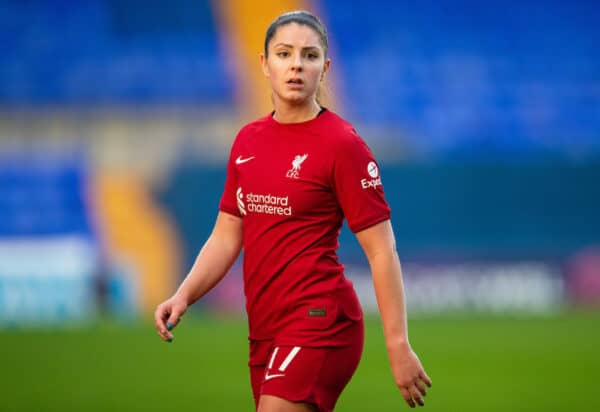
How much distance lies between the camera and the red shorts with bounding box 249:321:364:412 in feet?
12.5

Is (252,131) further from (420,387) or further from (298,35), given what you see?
(420,387)

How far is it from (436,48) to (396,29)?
3.13 ft

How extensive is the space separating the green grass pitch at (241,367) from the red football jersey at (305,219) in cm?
386

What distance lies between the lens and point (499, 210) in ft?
51.8

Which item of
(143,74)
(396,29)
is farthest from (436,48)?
(143,74)

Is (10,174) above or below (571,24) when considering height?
below

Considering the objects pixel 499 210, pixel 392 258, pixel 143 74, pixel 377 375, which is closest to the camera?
pixel 392 258

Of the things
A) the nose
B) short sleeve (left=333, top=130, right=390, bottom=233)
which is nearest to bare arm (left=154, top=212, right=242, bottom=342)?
short sleeve (left=333, top=130, right=390, bottom=233)

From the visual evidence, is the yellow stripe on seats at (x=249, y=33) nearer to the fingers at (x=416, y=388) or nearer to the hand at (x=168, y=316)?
→ the hand at (x=168, y=316)

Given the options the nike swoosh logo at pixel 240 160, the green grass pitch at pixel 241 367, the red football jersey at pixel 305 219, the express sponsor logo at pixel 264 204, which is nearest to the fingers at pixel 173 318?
the red football jersey at pixel 305 219

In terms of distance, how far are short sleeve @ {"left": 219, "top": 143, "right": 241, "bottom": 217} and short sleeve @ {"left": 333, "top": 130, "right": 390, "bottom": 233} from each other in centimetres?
49

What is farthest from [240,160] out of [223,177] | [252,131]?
[223,177]

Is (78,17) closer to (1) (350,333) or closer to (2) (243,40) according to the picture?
(2) (243,40)

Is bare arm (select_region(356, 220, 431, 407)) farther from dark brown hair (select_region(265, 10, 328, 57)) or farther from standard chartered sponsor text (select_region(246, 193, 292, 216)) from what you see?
dark brown hair (select_region(265, 10, 328, 57))
